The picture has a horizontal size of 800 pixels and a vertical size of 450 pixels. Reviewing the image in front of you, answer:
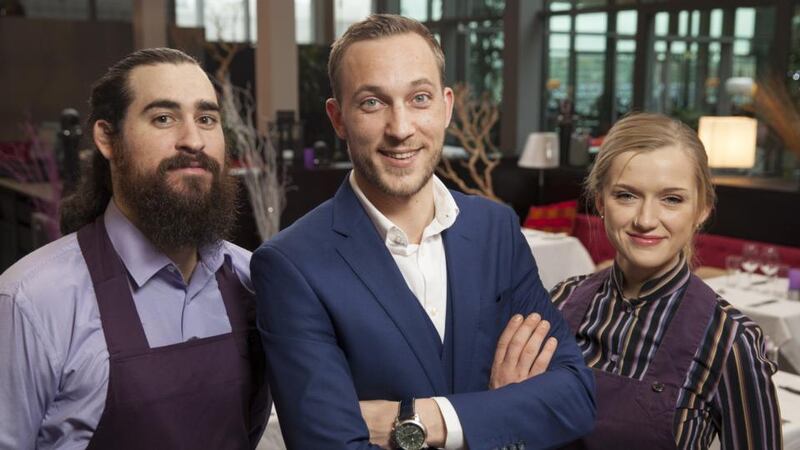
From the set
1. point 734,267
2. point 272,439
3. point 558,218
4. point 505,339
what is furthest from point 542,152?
point 505,339

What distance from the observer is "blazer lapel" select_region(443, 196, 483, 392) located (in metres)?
1.33

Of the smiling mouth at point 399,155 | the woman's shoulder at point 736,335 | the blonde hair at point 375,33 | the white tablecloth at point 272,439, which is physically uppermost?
the blonde hair at point 375,33

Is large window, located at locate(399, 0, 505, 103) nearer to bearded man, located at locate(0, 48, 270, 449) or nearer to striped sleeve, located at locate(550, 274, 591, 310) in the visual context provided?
striped sleeve, located at locate(550, 274, 591, 310)

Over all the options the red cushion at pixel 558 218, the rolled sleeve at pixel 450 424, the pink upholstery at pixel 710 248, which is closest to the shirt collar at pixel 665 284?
the rolled sleeve at pixel 450 424

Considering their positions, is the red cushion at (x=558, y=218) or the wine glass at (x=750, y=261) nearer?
the wine glass at (x=750, y=261)

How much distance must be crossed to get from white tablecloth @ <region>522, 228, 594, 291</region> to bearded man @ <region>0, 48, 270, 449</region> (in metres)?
3.73

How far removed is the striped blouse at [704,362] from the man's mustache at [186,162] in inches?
30.3

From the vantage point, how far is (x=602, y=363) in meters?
1.51

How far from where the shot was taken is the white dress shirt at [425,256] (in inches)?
53.4

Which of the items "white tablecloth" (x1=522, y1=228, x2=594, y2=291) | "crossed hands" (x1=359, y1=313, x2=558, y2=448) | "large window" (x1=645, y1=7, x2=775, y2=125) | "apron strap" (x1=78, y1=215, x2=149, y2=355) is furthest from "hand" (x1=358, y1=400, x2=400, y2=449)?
"large window" (x1=645, y1=7, x2=775, y2=125)

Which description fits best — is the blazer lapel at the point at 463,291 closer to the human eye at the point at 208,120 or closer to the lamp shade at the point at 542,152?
the human eye at the point at 208,120

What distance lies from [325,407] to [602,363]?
0.56 metres

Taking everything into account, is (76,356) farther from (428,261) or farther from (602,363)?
(602,363)

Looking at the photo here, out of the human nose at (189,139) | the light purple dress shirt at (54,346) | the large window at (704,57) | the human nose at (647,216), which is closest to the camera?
the light purple dress shirt at (54,346)
